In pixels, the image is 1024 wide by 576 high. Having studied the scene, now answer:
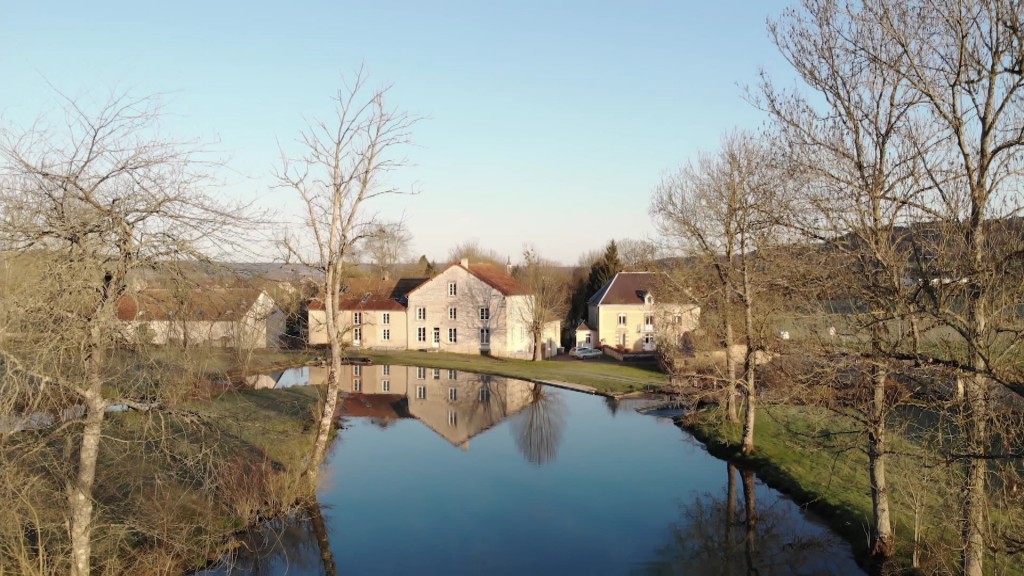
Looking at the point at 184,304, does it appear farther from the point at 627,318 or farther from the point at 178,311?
the point at 627,318

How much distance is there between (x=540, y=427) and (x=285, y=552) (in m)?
12.7

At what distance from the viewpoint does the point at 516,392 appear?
32.2m

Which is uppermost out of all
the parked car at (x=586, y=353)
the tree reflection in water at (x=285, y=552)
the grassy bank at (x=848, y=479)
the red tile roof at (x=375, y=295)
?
the red tile roof at (x=375, y=295)

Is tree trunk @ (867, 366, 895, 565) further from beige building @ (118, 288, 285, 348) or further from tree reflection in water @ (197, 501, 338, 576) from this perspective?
tree reflection in water @ (197, 501, 338, 576)

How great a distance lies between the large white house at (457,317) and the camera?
144 feet

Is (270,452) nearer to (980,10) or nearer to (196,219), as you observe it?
(196,219)

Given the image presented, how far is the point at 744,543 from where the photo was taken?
1427cm

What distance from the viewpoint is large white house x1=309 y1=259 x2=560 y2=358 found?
44000mm

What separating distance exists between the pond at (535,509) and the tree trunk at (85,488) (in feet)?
16.4

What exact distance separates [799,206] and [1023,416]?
4.23m

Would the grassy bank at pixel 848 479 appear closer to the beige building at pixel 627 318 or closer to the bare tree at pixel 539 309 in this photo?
the bare tree at pixel 539 309

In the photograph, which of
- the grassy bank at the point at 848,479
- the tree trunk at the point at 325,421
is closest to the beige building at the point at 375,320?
the grassy bank at the point at 848,479

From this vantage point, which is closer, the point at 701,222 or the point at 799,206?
the point at 799,206

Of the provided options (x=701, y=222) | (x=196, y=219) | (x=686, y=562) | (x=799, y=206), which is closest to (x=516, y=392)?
(x=701, y=222)
